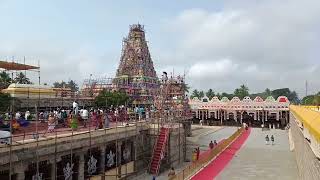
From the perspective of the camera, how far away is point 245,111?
6028 cm

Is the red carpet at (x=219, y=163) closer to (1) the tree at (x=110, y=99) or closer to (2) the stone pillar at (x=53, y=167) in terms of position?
(2) the stone pillar at (x=53, y=167)

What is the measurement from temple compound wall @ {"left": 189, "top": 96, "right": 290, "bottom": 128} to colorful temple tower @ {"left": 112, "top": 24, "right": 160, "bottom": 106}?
950 cm

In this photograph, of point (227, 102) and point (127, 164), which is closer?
point (127, 164)

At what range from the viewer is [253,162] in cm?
2841

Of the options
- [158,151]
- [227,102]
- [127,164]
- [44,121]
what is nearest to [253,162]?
[158,151]

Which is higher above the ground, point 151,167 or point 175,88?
point 175,88

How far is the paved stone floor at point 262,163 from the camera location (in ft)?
78.2

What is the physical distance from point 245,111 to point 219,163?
33946 millimetres

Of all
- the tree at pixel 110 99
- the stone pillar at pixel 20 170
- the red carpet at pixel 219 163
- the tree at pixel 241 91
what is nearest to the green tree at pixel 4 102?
the stone pillar at pixel 20 170

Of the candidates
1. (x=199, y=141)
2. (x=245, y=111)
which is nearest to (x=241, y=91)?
(x=245, y=111)

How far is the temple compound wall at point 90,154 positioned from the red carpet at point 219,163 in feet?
8.02

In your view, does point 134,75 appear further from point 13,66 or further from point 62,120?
point 62,120

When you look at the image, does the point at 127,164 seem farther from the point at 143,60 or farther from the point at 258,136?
the point at 143,60

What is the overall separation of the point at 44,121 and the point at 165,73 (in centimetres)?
1675
